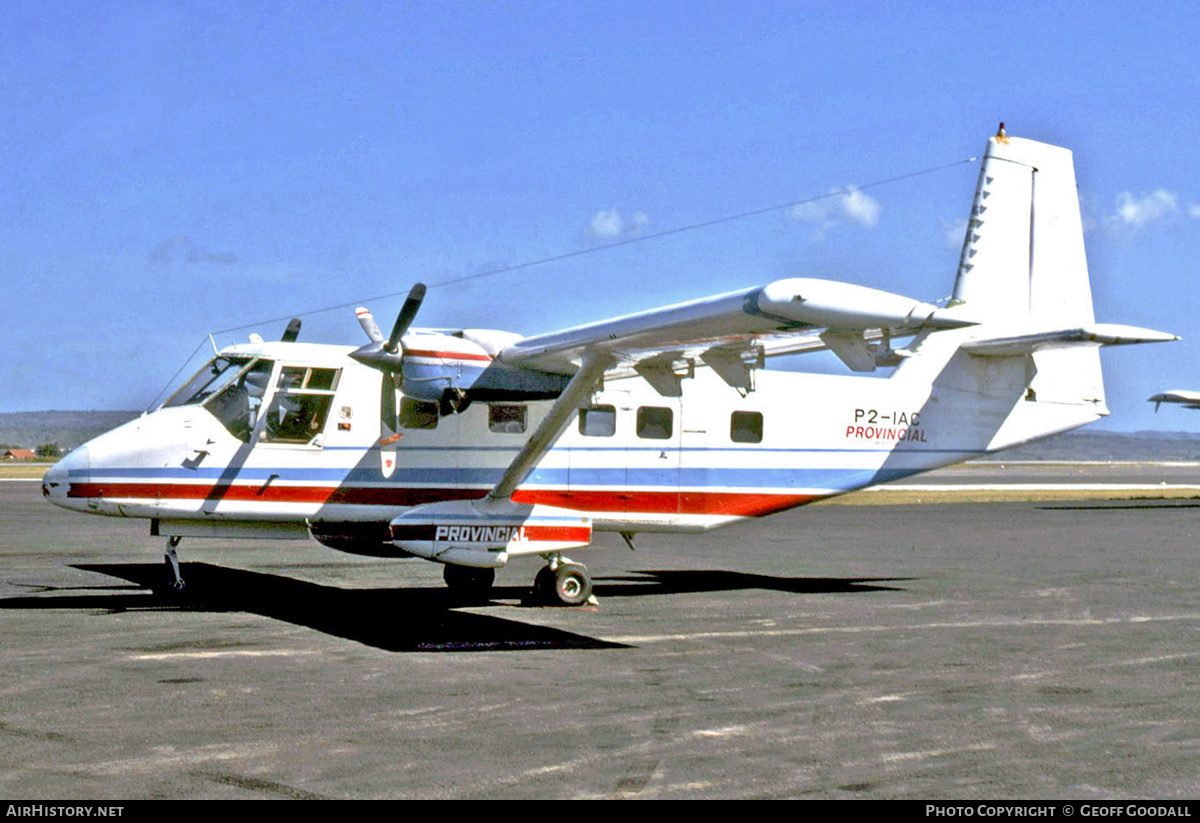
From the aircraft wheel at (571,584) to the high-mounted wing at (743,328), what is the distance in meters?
2.60

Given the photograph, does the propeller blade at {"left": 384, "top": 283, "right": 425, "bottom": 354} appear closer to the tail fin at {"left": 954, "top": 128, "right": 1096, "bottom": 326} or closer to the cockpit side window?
the cockpit side window

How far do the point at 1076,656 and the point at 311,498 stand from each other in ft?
30.7

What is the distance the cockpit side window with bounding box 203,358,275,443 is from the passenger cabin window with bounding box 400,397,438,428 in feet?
5.83

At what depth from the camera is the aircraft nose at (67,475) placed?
50.5ft

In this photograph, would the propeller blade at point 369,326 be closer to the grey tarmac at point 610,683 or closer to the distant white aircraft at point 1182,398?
the grey tarmac at point 610,683

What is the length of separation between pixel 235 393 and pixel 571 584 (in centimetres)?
501

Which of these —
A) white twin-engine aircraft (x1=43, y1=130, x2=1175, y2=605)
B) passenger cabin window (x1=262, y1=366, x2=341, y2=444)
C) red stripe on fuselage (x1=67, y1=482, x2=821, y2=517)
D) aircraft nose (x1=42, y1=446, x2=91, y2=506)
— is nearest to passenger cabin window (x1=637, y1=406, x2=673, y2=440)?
white twin-engine aircraft (x1=43, y1=130, x2=1175, y2=605)

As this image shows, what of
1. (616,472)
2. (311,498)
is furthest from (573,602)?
(311,498)

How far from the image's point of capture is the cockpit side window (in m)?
15.9

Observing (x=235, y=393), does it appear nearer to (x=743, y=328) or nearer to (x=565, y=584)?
(x=565, y=584)

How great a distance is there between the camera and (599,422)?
17344 mm

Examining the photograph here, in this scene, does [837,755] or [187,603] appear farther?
[187,603]

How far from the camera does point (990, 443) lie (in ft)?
63.3

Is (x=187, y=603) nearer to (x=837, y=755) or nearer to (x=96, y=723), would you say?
(x=96, y=723)
